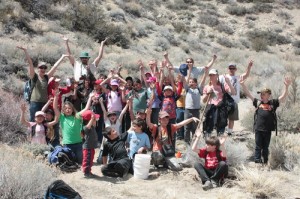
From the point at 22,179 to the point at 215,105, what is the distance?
4.44 metres

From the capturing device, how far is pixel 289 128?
1077 centimetres

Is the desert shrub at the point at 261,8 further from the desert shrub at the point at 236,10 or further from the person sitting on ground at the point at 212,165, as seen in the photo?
the person sitting on ground at the point at 212,165

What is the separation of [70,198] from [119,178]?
191cm

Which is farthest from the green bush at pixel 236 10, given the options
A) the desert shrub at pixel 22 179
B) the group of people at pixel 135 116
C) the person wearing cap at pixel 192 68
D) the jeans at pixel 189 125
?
the desert shrub at pixel 22 179

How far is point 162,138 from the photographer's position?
7.66 meters

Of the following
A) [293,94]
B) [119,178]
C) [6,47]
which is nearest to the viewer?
[119,178]

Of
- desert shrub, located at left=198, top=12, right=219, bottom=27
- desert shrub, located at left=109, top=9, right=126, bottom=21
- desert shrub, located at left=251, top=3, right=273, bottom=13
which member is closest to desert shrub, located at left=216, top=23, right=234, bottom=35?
desert shrub, located at left=198, top=12, right=219, bottom=27

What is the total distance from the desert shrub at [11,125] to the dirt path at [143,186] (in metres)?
2.08

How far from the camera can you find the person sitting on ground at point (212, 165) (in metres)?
6.67

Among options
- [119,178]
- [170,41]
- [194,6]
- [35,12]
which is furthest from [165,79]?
[194,6]

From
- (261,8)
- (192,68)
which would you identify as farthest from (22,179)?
(261,8)

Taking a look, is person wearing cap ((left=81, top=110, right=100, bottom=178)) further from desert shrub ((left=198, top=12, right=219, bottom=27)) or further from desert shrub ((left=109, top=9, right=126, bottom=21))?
desert shrub ((left=198, top=12, right=219, bottom=27))

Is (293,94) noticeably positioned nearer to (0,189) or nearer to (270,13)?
(0,189)

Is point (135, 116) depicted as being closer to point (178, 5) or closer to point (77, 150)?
point (77, 150)
